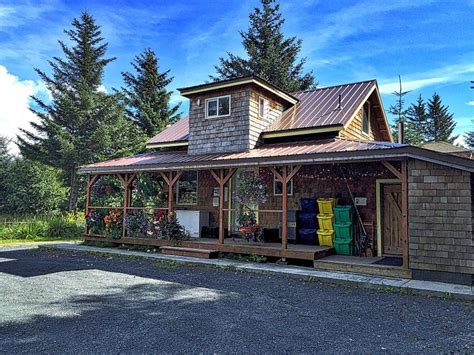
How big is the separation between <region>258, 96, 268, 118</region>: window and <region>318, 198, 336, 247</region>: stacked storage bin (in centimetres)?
385

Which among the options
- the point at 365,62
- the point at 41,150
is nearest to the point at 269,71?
the point at 365,62

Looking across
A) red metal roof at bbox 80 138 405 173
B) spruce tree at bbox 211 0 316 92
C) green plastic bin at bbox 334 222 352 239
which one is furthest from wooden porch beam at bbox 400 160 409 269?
spruce tree at bbox 211 0 316 92

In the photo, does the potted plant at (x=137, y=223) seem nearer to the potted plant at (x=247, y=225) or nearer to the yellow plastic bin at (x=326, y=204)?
the potted plant at (x=247, y=225)

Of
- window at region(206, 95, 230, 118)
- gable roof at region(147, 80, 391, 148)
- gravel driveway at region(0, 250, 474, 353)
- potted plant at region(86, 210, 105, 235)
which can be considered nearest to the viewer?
gravel driveway at region(0, 250, 474, 353)

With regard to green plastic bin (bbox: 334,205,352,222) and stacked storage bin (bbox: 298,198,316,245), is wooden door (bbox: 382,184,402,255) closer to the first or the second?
green plastic bin (bbox: 334,205,352,222)

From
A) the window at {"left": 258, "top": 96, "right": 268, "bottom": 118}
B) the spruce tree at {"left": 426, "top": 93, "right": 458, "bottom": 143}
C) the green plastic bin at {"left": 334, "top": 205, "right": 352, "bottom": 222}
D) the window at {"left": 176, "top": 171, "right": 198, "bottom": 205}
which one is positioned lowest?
the green plastic bin at {"left": 334, "top": 205, "right": 352, "bottom": 222}

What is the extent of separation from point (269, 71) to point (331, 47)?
8.24 m

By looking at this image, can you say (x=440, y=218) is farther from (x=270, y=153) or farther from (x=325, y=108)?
(x=325, y=108)

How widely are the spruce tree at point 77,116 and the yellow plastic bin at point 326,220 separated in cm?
1835

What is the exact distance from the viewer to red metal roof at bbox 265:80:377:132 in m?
11.0

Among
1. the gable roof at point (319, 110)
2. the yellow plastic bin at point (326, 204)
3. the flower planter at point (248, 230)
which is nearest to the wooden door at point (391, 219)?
the yellow plastic bin at point (326, 204)

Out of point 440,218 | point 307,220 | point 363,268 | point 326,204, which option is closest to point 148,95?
point 307,220

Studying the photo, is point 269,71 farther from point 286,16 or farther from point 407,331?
point 407,331

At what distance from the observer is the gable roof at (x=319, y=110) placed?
10.9 metres
